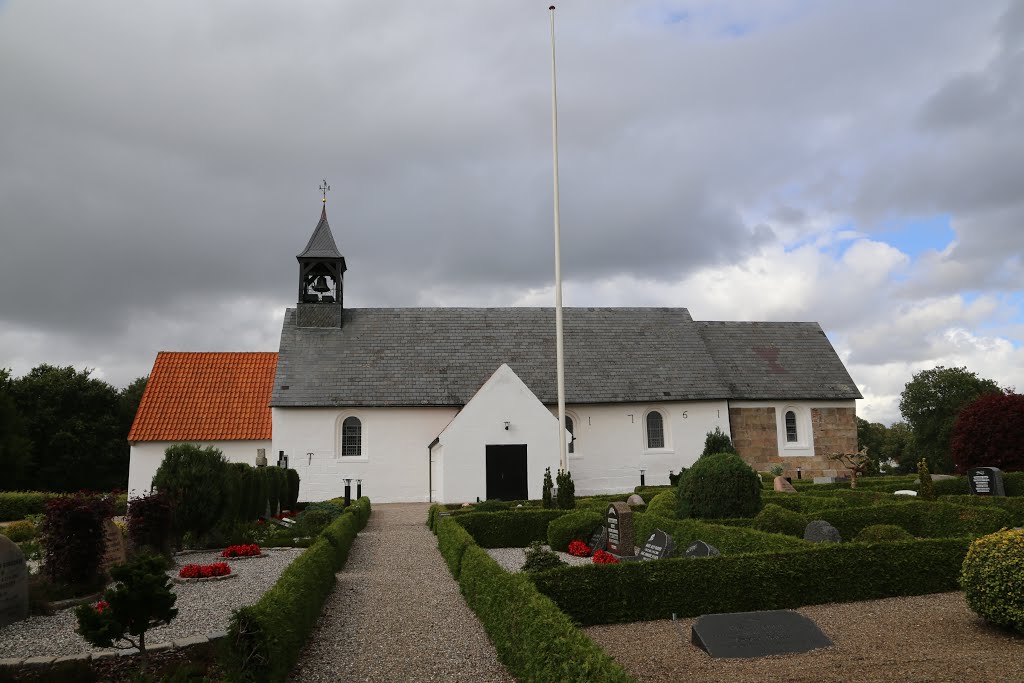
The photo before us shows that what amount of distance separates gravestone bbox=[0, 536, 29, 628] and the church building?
50.2 feet

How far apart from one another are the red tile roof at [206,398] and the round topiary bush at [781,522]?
64.7 feet

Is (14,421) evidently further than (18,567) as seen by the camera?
Yes

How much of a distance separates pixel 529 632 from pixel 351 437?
20.9 metres

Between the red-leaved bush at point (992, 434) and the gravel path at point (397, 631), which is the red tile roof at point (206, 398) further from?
the red-leaved bush at point (992, 434)

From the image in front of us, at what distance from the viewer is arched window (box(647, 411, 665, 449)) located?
2711 centimetres

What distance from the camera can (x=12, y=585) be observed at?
24.9 feet

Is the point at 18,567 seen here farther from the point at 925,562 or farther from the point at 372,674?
the point at 925,562

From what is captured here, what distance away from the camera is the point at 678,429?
26.8 metres

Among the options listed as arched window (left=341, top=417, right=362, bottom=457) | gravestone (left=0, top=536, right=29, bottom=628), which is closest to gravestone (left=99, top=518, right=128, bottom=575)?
gravestone (left=0, top=536, right=29, bottom=628)

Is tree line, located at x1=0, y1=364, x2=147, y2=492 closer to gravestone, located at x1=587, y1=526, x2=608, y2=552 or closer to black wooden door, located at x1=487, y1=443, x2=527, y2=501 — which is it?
black wooden door, located at x1=487, y1=443, x2=527, y2=501

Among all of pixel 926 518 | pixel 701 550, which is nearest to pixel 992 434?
pixel 926 518

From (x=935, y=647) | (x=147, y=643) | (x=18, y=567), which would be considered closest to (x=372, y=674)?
(x=147, y=643)

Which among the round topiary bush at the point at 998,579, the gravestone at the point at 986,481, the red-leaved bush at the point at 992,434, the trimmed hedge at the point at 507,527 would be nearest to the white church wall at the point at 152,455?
the trimmed hedge at the point at 507,527

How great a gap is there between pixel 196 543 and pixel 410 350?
49.5 ft
